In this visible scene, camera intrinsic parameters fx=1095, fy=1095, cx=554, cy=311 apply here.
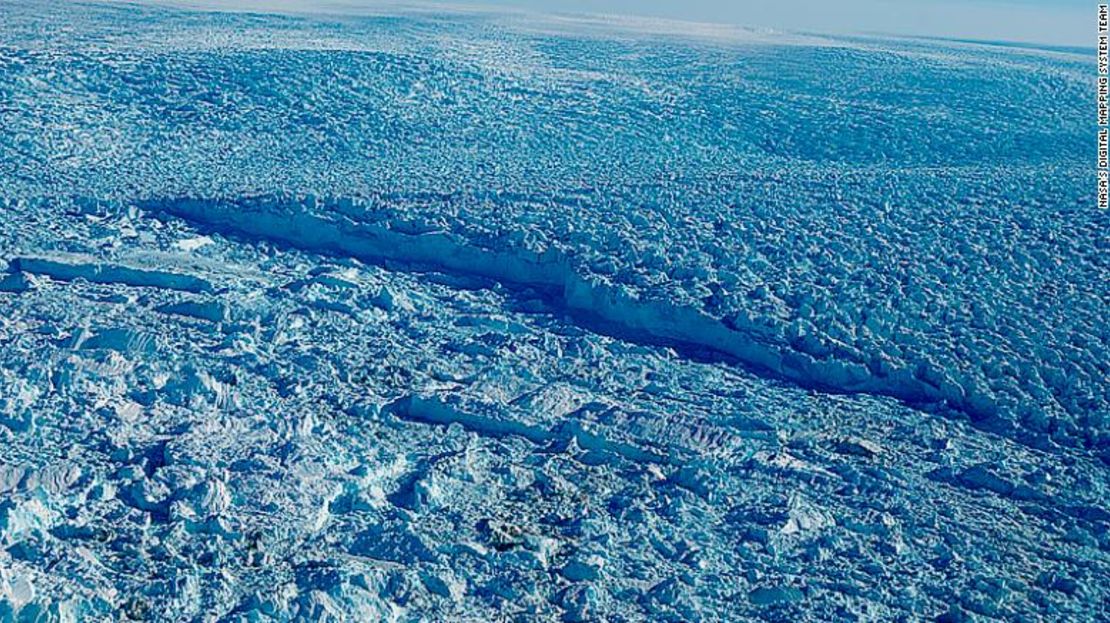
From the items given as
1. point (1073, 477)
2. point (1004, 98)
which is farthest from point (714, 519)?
point (1004, 98)

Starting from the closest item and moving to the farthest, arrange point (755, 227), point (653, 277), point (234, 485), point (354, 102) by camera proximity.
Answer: point (234, 485) → point (653, 277) → point (755, 227) → point (354, 102)

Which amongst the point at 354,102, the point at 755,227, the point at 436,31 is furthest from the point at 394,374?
the point at 436,31

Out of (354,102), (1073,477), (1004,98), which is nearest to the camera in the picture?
(1073,477)

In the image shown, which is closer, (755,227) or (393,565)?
(393,565)

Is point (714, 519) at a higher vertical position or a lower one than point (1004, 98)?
lower

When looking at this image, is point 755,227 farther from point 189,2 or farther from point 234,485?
point 189,2

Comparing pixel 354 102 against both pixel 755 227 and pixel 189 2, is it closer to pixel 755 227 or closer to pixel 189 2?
pixel 755 227
